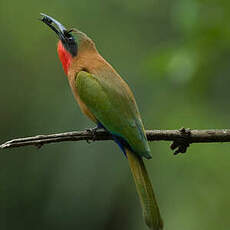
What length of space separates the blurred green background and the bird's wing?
1.26 ft

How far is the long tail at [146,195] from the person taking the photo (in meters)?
3.04

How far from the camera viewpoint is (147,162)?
198 inches

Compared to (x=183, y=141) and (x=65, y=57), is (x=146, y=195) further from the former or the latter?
(x=65, y=57)

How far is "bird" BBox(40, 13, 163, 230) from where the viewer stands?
3.18 meters

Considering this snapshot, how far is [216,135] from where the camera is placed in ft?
9.59

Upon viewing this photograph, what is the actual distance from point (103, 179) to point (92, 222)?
285 mm

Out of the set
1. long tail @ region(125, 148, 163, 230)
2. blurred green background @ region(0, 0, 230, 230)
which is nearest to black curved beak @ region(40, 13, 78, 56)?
blurred green background @ region(0, 0, 230, 230)

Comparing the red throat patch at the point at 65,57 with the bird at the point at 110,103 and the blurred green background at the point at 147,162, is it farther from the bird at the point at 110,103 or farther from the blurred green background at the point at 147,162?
the blurred green background at the point at 147,162

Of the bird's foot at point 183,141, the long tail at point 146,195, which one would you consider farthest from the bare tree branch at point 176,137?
the long tail at point 146,195

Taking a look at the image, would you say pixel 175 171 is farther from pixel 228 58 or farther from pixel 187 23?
pixel 187 23

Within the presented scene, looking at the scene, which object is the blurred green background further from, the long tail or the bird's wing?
the long tail

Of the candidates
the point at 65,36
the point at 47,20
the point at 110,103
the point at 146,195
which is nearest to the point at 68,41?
the point at 65,36

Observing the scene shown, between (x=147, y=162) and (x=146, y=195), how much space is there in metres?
1.88

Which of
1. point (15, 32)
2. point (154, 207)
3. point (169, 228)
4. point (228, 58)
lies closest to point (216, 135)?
point (154, 207)
